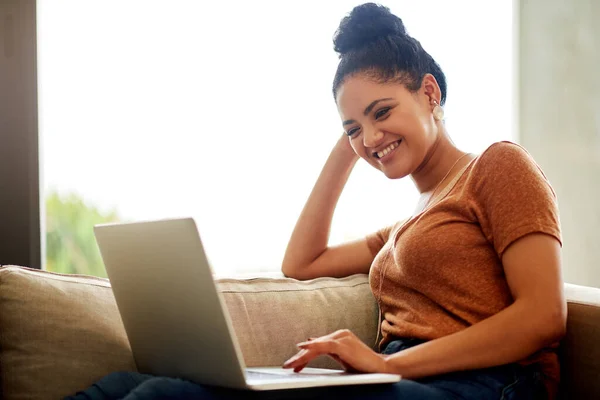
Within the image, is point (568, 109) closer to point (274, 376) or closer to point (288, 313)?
point (288, 313)

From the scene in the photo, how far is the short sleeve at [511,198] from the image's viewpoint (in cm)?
126

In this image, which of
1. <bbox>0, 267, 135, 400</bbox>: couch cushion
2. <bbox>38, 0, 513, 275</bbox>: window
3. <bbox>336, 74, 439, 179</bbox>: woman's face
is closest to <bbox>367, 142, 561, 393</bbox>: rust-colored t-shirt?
<bbox>336, 74, 439, 179</bbox>: woman's face

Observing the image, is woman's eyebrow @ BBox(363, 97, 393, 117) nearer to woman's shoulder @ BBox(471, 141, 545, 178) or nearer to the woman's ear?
the woman's ear

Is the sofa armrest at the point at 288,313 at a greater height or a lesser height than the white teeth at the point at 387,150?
lesser

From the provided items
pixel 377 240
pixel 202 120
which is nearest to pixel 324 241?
pixel 377 240

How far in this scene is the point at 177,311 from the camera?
3.71 ft

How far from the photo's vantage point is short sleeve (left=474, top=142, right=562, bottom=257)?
1.26 m

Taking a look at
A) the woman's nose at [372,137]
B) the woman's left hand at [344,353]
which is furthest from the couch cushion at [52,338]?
the woman's nose at [372,137]

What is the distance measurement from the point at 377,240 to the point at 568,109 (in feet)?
4.50

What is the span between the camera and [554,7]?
2.86 metres

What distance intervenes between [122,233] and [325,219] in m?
0.77

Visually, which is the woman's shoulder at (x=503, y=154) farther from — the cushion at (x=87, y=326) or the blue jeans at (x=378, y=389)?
the cushion at (x=87, y=326)

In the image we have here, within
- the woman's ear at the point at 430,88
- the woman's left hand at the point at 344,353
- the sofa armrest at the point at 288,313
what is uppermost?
the woman's ear at the point at 430,88

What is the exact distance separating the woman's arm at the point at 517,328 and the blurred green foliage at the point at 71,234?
4.96 ft
